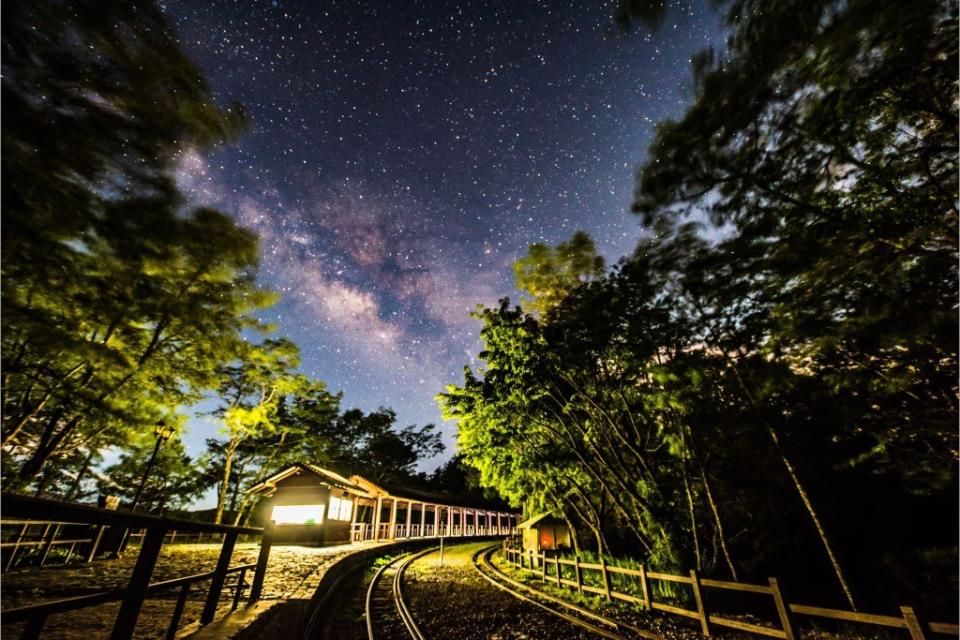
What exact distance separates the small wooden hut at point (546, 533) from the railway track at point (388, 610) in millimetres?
9496

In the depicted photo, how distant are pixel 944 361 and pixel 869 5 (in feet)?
18.5

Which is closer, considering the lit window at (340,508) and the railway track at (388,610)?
the railway track at (388,610)

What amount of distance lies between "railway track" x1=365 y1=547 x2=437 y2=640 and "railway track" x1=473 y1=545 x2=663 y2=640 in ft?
11.3

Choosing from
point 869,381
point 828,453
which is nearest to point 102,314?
point 869,381

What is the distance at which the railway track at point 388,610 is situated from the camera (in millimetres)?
8133

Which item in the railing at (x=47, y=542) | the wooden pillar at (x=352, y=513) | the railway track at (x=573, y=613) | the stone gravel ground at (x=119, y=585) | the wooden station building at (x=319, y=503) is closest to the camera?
the stone gravel ground at (x=119, y=585)

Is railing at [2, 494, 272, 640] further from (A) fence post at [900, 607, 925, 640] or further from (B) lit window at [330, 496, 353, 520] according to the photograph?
(B) lit window at [330, 496, 353, 520]

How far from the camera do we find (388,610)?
32.7ft

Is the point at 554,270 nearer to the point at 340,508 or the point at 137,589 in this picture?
the point at 137,589

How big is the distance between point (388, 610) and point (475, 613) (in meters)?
2.34

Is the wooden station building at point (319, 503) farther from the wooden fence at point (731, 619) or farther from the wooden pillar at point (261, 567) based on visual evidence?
the wooden pillar at point (261, 567)

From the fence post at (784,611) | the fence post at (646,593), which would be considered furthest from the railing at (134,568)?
the fence post at (646,593)

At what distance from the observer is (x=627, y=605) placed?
987cm

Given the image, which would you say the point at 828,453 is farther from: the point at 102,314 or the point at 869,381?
the point at 102,314
